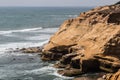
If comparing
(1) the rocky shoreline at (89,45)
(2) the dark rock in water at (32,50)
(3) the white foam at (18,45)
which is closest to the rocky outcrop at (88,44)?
(1) the rocky shoreline at (89,45)

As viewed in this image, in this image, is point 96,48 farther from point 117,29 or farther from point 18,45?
point 18,45

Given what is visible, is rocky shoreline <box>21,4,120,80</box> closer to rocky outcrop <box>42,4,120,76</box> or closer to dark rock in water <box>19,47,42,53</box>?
rocky outcrop <box>42,4,120,76</box>

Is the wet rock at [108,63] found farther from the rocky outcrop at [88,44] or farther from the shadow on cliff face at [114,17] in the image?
the shadow on cliff face at [114,17]

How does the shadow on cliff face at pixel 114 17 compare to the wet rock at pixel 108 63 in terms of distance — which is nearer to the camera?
the wet rock at pixel 108 63

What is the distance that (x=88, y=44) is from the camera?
46375 mm

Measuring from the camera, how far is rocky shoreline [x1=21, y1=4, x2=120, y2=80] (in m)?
41.9

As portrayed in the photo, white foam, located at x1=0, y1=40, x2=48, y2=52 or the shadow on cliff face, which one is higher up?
the shadow on cliff face

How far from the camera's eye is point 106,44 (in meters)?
42.5

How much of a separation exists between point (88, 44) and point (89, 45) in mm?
493

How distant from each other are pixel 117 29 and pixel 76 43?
737cm

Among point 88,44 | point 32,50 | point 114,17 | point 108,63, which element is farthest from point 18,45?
point 108,63

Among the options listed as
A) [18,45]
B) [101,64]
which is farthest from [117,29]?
[18,45]

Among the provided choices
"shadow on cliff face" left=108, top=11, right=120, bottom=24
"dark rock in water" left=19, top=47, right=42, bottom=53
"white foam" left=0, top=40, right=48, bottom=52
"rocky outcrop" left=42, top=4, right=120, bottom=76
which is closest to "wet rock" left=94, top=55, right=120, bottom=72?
"rocky outcrop" left=42, top=4, right=120, bottom=76

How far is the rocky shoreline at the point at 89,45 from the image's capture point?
41906 millimetres
